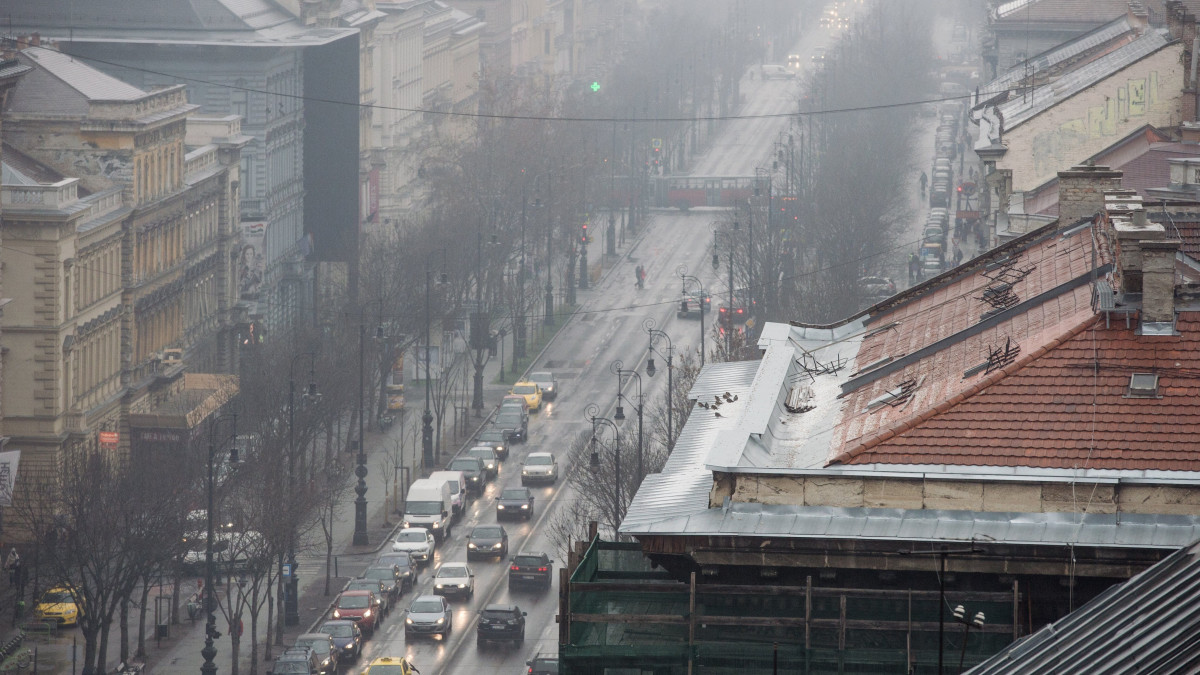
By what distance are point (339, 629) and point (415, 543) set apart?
14.7 m

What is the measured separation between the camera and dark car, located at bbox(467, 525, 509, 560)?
93.5 meters

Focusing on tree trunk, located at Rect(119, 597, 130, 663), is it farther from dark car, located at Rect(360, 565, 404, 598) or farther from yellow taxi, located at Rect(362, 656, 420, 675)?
dark car, located at Rect(360, 565, 404, 598)

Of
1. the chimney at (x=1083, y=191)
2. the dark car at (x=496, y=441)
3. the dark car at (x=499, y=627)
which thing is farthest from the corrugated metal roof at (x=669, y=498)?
the dark car at (x=496, y=441)

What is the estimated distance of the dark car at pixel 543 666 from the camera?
7038 centimetres

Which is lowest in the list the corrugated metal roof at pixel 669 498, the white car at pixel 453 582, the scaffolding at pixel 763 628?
the white car at pixel 453 582

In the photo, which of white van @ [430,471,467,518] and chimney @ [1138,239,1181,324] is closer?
chimney @ [1138,239,1181,324]

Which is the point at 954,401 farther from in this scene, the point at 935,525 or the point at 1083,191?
the point at 1083,191

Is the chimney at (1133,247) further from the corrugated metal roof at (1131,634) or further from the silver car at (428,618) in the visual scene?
the silver car at (428,618)

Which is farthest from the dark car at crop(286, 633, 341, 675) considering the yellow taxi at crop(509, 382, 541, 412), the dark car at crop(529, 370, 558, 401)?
the dark car at crop(529, 370, 558, 401)

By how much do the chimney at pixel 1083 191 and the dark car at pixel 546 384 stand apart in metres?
79.5

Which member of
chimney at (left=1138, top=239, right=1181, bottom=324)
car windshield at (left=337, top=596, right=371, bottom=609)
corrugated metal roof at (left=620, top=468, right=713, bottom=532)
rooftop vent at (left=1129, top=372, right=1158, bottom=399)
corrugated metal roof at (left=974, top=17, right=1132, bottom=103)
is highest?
corrugated metal roof at (left=974, top=17, right=1132, bottom=103)

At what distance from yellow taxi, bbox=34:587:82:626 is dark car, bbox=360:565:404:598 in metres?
10.9

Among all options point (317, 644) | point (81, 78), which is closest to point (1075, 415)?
point (317, 644)

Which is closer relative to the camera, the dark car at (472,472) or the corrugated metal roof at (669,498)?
the corrugated metal roof at (669,498)
